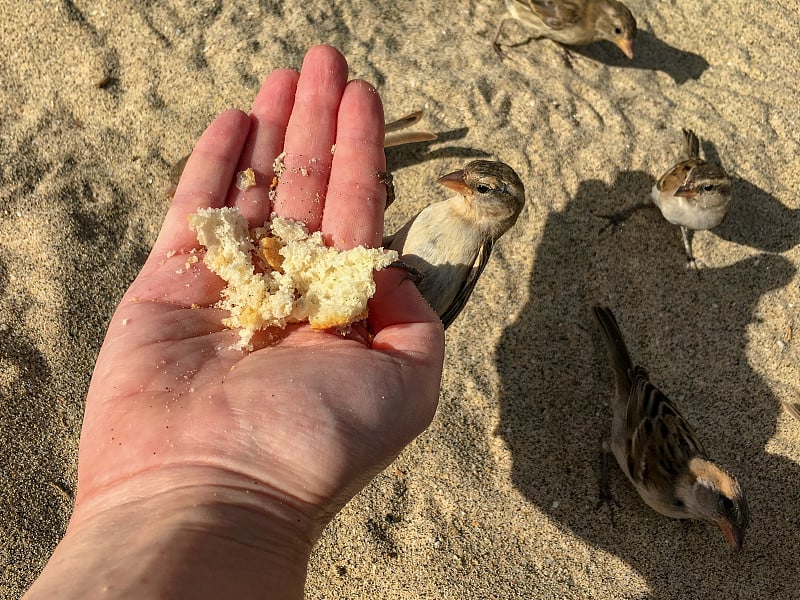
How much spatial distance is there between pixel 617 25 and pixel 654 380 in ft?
11.0

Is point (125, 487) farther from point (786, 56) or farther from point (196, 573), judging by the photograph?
point (786, 56)

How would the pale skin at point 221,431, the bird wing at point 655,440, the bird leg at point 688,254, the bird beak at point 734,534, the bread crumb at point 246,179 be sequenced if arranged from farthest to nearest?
the bird leg at point 688,254 < the bird wing at point 655,440 < the bird beak at point 734,534 < the bread crumb at point 246,179 < the pale skin at point 221,431

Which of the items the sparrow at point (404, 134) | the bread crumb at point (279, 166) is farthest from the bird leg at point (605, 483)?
the bread crumb at point (279, 166)

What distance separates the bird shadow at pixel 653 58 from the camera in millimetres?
6012

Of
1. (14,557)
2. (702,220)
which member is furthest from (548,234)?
(14,557)

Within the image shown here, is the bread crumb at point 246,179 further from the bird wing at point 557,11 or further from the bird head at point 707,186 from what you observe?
the bird wing at point 557,11

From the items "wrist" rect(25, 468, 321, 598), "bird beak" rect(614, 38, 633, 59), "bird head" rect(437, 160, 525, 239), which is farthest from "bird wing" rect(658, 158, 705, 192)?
"wrist" rect(25, 468, 321, 598)

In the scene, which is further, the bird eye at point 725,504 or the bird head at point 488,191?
the bird head at point 488,191

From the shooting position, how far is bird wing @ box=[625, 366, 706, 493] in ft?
12.7

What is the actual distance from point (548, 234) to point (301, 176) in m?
2.38

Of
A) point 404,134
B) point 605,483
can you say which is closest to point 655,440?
point 605,483

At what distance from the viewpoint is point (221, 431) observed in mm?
2230

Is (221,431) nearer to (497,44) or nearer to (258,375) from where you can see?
(258,375)

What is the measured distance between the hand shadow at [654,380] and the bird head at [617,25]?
135 cm
